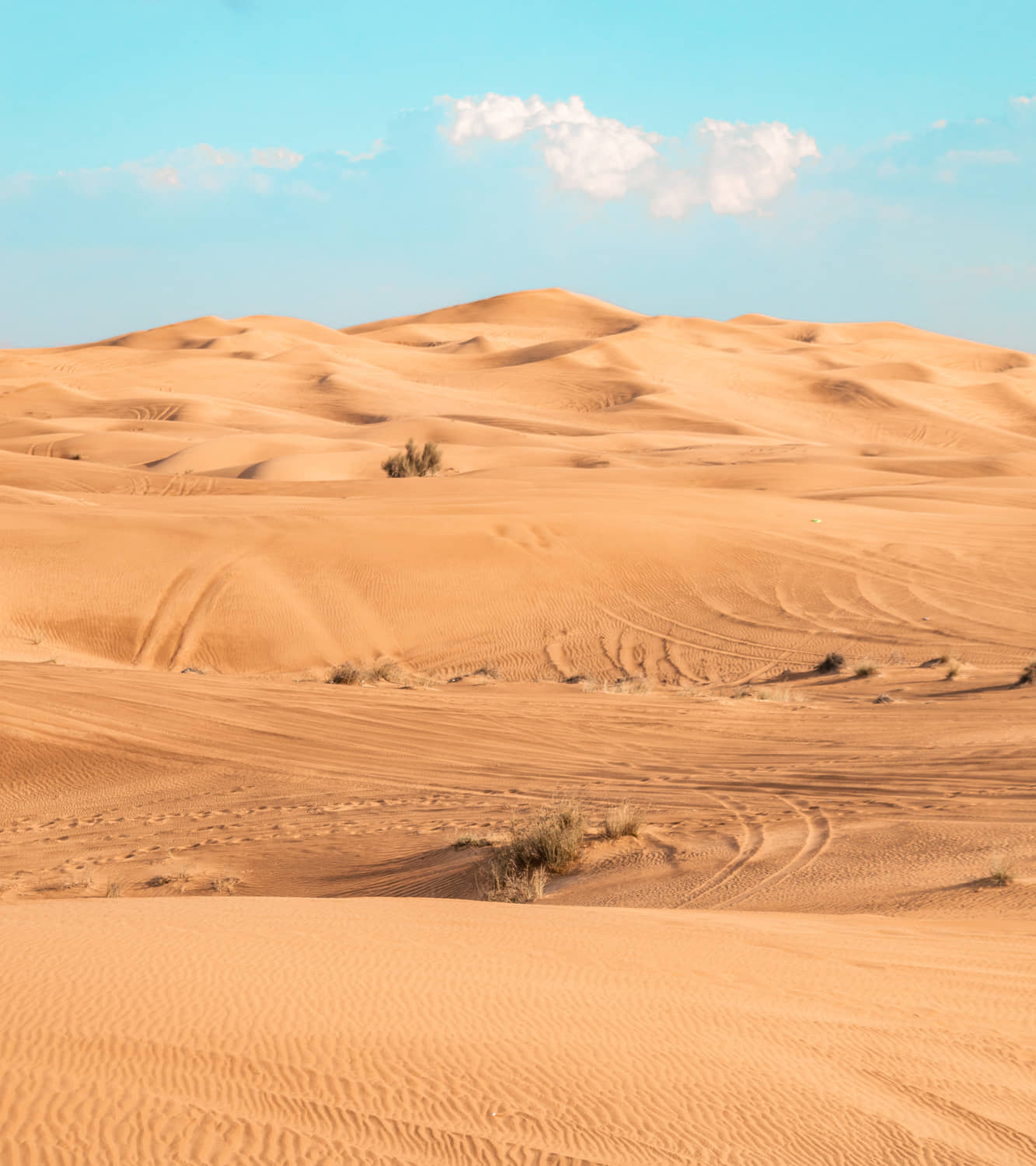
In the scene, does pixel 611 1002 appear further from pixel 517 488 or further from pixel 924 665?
pixel 517 488

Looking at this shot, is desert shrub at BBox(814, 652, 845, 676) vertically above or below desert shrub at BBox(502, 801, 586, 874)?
below

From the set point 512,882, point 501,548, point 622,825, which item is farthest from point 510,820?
point 501,548

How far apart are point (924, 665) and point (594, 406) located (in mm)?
63515

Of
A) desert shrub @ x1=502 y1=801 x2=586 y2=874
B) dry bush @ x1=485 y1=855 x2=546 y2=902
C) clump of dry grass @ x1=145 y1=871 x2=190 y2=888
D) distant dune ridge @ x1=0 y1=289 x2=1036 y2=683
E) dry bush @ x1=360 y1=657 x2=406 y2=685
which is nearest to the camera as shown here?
dry bush @ x1=485 y1=855 x2=546 y2=902

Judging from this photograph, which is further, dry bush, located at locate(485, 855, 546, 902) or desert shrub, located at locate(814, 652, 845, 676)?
desert shrub, located at locate(814, 652, 845, 676)

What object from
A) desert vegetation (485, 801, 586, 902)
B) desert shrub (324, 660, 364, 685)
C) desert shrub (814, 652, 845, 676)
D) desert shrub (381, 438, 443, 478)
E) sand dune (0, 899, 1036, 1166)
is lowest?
desert shrub (814, 652, 845, 676)

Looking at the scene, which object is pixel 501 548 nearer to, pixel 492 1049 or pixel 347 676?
pixel 347 676

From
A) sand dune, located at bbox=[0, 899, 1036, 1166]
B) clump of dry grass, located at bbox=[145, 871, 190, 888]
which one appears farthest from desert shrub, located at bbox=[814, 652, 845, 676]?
sand dune, located at bbox=[0, 899, 1036, 1166]

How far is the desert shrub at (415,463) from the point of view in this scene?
149 ft

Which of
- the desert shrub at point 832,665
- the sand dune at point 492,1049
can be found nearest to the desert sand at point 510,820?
the sand dune at point 492,1049

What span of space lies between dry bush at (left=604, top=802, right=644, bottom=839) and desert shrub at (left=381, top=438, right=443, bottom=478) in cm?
3660

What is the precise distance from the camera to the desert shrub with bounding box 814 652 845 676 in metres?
17.5

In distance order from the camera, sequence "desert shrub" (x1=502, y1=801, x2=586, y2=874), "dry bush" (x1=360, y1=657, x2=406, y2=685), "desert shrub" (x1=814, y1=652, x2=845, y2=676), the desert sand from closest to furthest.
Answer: the desert sand → "desert shrub" (x1=502, y1=801, x2=586, y2=874) → "dry bush" (x1=360, y1=657, x2=406, y2=685) → "desert shrub" (x1=814, y1=652, x2=845, y2=676)

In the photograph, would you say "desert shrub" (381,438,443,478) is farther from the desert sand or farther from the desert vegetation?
the desert vegetation
